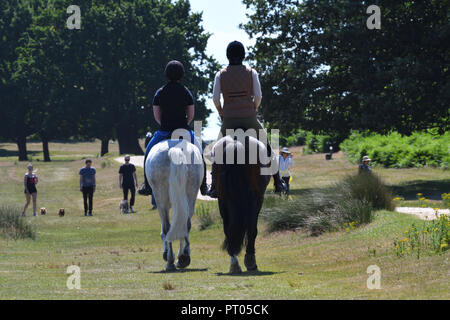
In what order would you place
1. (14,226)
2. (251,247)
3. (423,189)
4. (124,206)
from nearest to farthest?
1. (251,247)
2. (14,226)
3. (124,206)
4. (423,189)

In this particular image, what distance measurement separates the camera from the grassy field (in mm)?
8961

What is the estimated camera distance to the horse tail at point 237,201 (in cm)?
1091

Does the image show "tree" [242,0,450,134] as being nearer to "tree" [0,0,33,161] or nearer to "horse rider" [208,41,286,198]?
"horse rider" [208,41,286,198]

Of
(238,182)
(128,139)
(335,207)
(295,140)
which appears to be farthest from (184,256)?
(295,140)

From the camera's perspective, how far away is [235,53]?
11523 mm

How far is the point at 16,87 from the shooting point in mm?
77688

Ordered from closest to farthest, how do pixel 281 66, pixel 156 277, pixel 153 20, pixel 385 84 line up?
pixel 156 277 → pixel 385 84 → pixel 281 66 → pixel 153 20

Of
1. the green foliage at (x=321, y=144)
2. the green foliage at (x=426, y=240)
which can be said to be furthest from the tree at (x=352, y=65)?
the green foliage at (x=321, y=144)

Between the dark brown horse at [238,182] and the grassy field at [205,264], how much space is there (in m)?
0.62

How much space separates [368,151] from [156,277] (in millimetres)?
38565

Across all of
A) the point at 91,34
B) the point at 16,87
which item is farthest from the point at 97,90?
the point at 16,87

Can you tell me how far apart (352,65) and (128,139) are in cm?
4584

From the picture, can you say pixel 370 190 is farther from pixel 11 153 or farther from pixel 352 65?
pixel 11 153

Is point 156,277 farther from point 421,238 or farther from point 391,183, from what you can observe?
point 391,183
